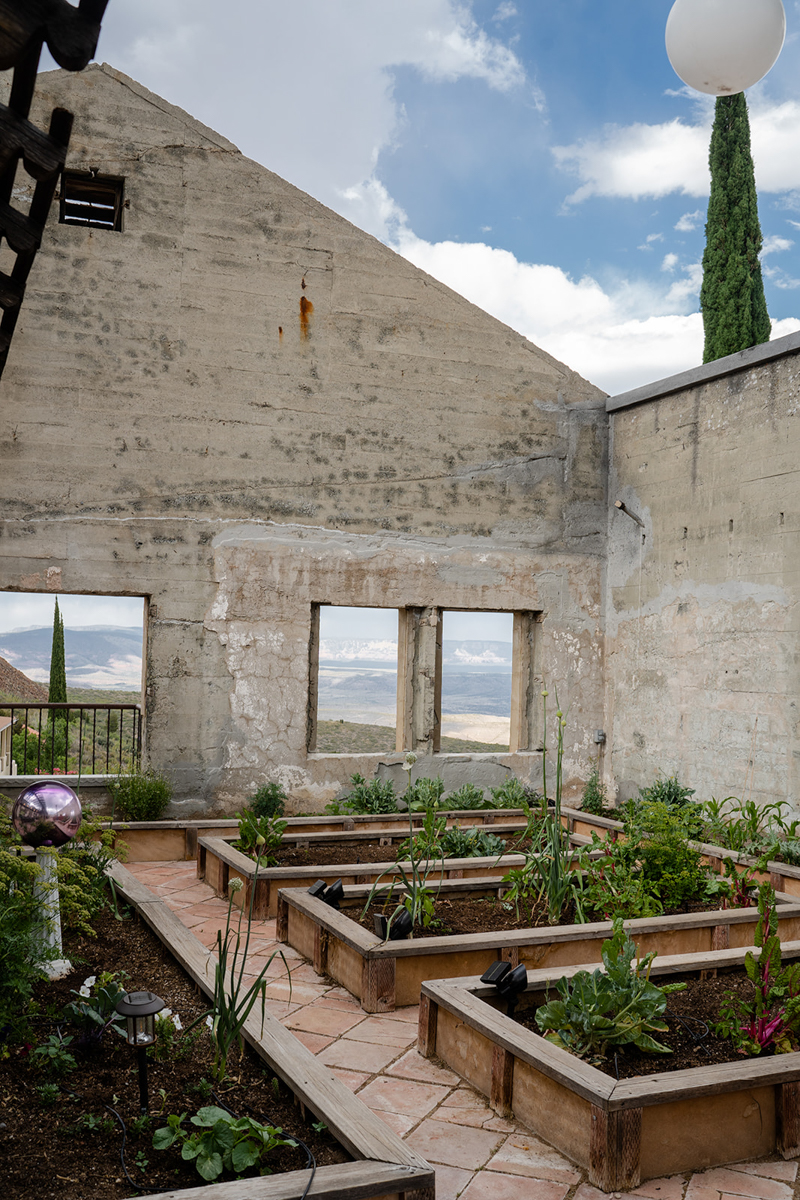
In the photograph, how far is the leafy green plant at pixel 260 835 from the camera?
6219mm

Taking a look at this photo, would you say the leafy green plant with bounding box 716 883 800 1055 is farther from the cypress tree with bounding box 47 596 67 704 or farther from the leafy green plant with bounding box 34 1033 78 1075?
the cypress tree with bounding box 47 596 67 704

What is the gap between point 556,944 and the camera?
14.9 ft

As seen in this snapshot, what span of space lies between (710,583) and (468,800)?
2.93 m

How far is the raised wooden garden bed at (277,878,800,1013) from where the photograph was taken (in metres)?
4.31

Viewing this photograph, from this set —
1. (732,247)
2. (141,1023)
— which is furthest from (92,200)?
(141,1023)

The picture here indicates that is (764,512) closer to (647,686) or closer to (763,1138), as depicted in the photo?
(647,686)

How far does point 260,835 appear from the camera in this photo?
245 inches

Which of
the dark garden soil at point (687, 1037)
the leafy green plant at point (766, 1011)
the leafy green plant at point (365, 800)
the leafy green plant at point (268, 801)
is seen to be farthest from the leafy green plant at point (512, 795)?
the leafy green plant at point (766, 1011)

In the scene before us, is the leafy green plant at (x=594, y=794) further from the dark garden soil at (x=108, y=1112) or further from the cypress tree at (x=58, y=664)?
the cypress tree at (x=58, y=664)

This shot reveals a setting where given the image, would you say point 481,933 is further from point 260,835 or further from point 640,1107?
point 260,835

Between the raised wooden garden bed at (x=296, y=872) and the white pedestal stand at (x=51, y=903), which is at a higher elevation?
the white pedestal stand at (x=51, y=903)

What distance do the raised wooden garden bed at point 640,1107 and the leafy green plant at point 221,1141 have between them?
0.98 m

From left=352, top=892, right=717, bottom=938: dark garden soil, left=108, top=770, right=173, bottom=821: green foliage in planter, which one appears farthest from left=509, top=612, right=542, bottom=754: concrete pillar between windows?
left=352, top=892, right=717, bottom=938: dark garden soil

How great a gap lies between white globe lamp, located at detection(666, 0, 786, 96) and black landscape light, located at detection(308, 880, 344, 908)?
174 inches
